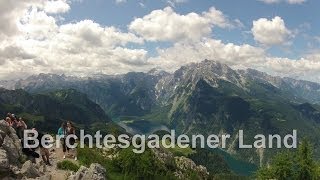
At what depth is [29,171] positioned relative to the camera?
1543 inches

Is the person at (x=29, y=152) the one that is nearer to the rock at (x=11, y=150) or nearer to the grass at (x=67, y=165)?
the rock at (x=11, y=150)

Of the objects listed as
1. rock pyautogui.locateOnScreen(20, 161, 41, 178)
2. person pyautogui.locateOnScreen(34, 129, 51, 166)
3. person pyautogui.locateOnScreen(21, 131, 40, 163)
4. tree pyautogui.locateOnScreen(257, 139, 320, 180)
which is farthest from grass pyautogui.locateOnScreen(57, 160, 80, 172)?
tree pyautogui.locateOnScreen(257, 139, 320, 180)

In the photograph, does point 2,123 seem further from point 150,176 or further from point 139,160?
point 150,176

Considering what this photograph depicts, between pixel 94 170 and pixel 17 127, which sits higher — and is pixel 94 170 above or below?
below

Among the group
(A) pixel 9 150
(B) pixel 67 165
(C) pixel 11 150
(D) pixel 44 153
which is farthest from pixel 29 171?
(B) pixel 67 165

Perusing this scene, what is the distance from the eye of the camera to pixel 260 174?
9300 centimetres

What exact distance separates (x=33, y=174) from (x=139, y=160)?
34.7 meters

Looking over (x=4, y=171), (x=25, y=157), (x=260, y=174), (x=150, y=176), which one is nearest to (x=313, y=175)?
(x=260, y=174)

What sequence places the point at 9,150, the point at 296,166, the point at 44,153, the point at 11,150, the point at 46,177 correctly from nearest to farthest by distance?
the point at 46,177 → the point at 9,150 → the point at 11,150 → the point at 44,153 → the point at 296,166

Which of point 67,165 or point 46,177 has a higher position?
point 67,165

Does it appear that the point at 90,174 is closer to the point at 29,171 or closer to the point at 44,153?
the point at 29,171

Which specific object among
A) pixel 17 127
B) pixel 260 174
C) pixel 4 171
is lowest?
pixel 260 174

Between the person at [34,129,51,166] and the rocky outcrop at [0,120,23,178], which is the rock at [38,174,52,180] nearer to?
the rocky outcrop at [0,120,23,178]

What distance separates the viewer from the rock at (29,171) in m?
38.6
